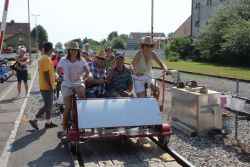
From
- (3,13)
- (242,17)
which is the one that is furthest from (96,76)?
(242,17)

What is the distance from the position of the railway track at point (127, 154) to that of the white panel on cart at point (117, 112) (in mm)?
489

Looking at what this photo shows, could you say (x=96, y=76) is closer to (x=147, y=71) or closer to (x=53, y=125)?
(x=147, y=71)

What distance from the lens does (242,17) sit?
42.1 m

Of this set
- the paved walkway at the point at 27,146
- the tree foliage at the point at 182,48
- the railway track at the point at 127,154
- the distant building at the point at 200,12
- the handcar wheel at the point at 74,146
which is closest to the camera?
the railway track at the point at 127,154

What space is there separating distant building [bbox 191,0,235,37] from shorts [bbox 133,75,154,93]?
190 feet

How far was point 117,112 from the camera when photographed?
741 centimetres

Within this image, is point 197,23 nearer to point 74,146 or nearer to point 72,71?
point 72,71

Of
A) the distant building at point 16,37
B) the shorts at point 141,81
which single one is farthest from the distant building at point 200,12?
the shorts at point 141,81

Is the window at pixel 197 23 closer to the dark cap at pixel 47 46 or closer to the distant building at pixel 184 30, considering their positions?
the distant building at pixel 184 30

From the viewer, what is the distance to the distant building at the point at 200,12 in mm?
65938

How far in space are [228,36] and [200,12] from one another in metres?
32.5

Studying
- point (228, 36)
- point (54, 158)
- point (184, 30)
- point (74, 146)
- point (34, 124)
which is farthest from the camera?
point (184, 30)

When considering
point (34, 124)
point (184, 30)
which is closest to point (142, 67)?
point (34, 124)

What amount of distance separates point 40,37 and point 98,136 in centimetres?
13131
